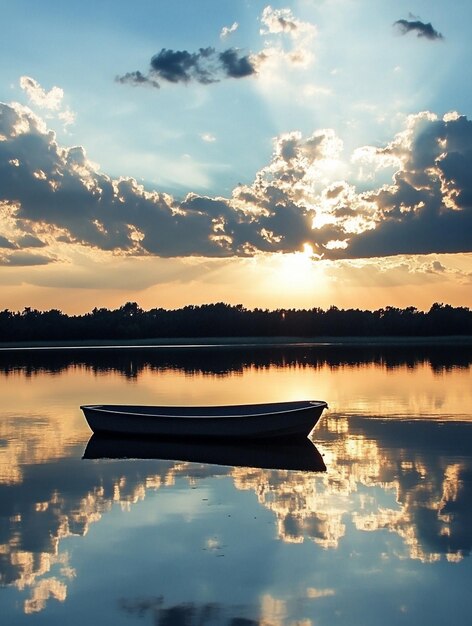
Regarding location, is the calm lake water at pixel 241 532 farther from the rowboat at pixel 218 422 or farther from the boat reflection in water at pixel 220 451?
the rowboat at pixel 218 422

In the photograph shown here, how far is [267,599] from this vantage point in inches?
410

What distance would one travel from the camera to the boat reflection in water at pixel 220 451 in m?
21.3

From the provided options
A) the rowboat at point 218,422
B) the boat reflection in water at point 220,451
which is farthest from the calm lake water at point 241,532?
the rowboat at point 218,422

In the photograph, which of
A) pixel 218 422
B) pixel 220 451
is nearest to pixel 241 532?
pixel 220 451

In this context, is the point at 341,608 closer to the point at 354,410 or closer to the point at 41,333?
the point at 354,410

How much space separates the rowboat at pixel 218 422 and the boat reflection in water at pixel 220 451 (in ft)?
0.95

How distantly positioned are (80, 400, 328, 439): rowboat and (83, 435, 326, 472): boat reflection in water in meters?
0.29

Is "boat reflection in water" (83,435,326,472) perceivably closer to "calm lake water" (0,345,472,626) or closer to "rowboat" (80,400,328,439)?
"calm lake water" (0,345,472,626)

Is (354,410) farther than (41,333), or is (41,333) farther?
(41,333)

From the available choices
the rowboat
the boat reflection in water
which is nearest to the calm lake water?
the boat reflection in water

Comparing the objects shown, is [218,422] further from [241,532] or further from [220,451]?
[241,532]

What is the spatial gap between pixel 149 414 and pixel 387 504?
469 inches

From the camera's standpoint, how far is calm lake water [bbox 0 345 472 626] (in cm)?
1023

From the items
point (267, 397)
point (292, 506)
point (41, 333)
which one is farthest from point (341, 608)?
point (41, 333)
